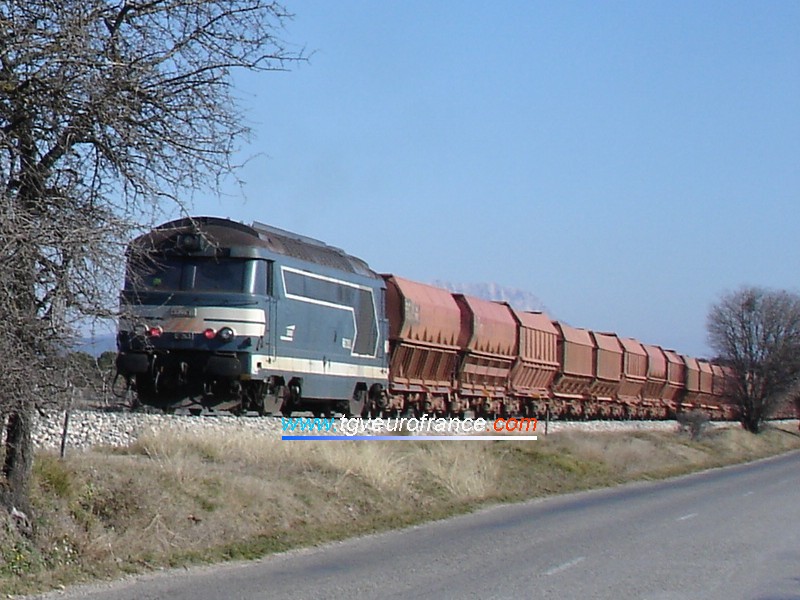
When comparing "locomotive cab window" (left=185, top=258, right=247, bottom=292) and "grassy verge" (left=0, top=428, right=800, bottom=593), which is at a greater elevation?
"locomotive cab window" (left=185, top=258, right=247, bottom=292)

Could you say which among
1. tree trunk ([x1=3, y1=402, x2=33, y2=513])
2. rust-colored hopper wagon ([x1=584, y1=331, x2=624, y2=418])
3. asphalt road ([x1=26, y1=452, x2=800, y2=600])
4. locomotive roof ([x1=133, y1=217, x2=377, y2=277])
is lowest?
asphalt road ([x1=26, y1=452, x2=800, y2=600])

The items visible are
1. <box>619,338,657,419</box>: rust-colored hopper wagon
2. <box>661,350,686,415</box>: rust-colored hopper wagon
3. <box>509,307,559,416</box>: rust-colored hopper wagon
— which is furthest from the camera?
<box>661,350,686,415</box>: rust-colored hopper wagon

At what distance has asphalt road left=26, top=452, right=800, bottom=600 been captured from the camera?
1034 cm

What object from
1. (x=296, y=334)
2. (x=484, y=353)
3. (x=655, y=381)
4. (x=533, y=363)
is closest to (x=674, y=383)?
(x=655, y=381)

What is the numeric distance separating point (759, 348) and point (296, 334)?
157 feet

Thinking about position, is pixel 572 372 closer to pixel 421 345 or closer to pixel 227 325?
pixel 421 345

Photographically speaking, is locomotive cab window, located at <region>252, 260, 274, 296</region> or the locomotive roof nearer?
the locomotive roof

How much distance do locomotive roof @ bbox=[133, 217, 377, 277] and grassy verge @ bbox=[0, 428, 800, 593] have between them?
3.58m

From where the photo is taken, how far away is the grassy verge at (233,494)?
11141 millimetres

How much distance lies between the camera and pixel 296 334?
21.1 m

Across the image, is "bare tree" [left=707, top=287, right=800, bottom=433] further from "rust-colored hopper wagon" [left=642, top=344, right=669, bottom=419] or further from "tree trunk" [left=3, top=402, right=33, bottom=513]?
"tree trunk" [left=3, top=402, right=33, bottom=513]

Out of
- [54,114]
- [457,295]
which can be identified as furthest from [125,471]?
[457,295]

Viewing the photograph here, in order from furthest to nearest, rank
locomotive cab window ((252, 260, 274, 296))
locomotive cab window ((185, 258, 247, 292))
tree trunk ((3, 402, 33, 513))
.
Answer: locomotive cab window ((252, 260, 274, 296))
locomotive cab window ((185, 258, 247, 292))
tree trunk ((3, 402, 33, 513))

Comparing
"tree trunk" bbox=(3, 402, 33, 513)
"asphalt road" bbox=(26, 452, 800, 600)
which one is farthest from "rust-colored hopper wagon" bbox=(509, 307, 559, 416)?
"tree trunk" bbox=(3, 402, 33, 513)
